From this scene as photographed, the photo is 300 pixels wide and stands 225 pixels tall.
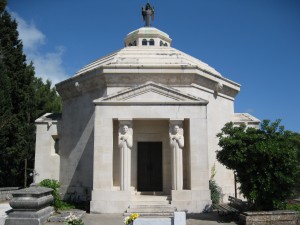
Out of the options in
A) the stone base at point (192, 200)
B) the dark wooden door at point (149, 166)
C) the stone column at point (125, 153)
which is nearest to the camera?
the stone base at point (192, 200)

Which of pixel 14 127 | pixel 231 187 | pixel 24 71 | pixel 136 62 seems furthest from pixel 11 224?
pixel 24 71

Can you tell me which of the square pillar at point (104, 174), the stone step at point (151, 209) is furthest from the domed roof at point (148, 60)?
the stone step at point (151, 209)

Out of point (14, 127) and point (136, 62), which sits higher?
point (136, 62)

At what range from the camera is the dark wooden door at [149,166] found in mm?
15883

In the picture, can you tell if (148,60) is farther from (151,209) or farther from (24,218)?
(24,218)

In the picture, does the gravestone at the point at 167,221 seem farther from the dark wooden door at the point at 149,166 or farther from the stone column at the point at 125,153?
the dark wooden door at the point at 149,166

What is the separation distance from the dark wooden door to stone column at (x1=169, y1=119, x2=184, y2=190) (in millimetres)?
1704

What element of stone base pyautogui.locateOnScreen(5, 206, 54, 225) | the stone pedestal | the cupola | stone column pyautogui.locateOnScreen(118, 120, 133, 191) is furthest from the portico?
the cupola

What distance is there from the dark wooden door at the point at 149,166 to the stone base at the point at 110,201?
2.06 metres

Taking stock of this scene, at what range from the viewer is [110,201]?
545 inches

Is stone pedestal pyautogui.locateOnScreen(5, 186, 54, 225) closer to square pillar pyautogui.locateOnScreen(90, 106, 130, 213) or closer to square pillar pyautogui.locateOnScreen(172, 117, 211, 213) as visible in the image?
square pillar pyautogui.locateOnScreen(90, 106, 130, 213)

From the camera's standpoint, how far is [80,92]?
728 inches

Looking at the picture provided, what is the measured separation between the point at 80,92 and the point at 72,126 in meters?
2.07

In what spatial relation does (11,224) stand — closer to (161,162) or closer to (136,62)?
(161,162)
